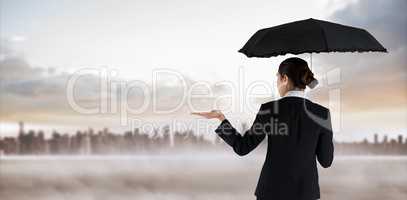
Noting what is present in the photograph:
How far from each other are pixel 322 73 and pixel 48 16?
225 cm

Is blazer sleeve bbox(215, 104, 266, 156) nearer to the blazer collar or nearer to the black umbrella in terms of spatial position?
the blazer collar

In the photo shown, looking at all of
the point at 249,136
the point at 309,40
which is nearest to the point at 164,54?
the point at 309,40

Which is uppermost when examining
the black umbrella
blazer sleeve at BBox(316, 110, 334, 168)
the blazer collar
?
the black umbrella

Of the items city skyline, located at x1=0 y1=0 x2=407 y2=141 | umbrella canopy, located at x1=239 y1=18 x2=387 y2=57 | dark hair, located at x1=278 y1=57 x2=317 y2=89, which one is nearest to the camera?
dark hair, located at x1=278 y1=57 x2=317 y2=89

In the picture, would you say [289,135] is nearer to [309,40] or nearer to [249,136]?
A: [249,136]

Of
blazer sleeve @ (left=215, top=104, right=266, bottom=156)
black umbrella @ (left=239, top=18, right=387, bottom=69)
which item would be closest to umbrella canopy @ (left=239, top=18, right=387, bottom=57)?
black umbrella @ (left=239, top=18, right=387, bottom=69)

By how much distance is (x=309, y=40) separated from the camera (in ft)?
7.13

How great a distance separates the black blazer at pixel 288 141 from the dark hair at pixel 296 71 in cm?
6

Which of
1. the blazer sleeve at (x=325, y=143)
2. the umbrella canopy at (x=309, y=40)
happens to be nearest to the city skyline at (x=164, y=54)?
the umbrella canopy at (x=309, y=40)

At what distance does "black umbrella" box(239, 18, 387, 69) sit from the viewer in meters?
2.16

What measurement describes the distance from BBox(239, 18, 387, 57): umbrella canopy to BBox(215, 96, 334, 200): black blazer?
0.31 metres

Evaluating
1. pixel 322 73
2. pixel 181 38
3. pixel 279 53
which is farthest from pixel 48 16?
pixel 279 53

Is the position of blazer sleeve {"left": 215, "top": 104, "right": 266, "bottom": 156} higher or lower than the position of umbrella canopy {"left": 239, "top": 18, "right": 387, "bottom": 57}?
lower

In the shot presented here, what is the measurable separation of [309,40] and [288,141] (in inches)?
18.5
